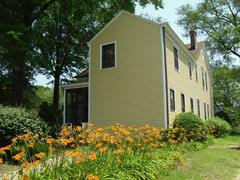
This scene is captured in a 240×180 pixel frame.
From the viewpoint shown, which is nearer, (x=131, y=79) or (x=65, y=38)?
(x=131, y=79)

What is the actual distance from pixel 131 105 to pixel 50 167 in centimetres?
1078

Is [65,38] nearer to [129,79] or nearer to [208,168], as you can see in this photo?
[129,79]

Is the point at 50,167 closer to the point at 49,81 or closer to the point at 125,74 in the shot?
the point at 125,74

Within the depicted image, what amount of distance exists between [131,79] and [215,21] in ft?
65.4

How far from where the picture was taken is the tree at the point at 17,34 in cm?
1394

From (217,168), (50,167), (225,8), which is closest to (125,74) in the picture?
(217,168)

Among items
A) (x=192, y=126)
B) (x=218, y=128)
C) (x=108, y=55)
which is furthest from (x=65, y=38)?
(x=192, y=126)

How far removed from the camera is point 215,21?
31.1 meters

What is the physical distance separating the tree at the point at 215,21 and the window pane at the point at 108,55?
58.7 ft

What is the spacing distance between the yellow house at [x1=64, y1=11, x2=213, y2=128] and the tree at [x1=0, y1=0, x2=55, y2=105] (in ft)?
12.0

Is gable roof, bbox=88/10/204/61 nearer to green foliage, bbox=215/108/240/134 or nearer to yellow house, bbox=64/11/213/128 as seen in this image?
yellow house, bbox=64/11/213/128

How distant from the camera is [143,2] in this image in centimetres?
1869

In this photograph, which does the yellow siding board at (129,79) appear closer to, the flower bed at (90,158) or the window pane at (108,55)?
the window pane at (108,55)

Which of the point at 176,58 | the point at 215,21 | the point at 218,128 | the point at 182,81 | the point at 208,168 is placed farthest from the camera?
the point at 215,21
